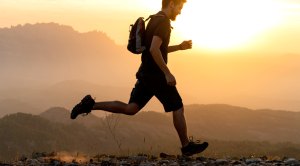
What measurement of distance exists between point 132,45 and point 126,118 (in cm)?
10939

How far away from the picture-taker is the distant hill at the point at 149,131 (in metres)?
65.5

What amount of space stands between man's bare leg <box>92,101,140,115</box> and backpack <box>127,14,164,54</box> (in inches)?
42.8

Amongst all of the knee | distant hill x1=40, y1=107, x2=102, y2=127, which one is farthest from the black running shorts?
distant hill x1=40, y1=107, x2=102, y2=127

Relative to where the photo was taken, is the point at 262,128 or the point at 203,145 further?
the point at 262,128

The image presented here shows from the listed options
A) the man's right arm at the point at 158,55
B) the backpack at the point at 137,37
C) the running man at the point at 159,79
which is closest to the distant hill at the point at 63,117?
the running man at the point at 159,79

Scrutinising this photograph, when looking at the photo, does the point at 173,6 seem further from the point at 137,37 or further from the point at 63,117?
the point at 63,117

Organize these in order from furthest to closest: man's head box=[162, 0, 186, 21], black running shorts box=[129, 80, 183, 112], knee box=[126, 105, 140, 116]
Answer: knee box=[126, 105, 140, 116]
black running shorts box=[129, 80, 183, 112]
man's head box=[162, 0, 186, 21]

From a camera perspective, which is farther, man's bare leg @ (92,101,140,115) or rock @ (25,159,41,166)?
rock @ (25,159,41,166)

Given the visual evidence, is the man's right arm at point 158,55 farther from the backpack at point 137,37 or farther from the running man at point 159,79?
the backpack at point 137,37

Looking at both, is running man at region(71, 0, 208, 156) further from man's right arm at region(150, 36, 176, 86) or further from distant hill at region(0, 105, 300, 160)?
distant hill at region(0, 105, 300, 160)

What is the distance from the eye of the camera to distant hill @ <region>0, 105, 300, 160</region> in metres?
65.5

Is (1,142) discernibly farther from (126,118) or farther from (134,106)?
(134,106)

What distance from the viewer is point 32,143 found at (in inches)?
2945

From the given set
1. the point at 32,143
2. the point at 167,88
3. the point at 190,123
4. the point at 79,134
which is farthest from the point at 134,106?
the point at 190,123
